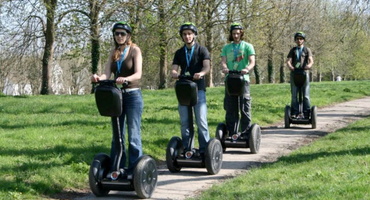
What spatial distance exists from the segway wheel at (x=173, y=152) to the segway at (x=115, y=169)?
3.59 feet

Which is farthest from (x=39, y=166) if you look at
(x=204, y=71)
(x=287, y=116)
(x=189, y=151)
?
(x=287, y=116)

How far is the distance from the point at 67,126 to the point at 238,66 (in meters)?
3.93

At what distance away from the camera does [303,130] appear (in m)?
12.7

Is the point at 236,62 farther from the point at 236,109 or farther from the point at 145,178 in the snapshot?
the point at 145,178

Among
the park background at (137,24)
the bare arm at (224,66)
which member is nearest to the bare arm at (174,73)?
the bare arm at (224,66)

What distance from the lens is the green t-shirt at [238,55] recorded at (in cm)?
930

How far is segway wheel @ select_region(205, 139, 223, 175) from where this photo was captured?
7.51 meters

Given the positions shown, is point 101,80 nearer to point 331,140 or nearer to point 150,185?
point 150,185

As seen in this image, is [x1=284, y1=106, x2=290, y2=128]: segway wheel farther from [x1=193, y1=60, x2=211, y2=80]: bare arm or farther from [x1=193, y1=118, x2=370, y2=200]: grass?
[x1=193, y1=60, x2=211, y2=80]: bare arm

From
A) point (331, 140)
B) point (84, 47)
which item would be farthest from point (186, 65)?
point (84, 47)

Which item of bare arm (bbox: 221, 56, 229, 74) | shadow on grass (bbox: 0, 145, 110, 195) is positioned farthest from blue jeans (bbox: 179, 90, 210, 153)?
shadow on grass (bbox: 0, 145, 110, 195)

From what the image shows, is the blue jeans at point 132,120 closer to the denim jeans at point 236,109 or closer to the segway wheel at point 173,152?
the segway wheel at point 173,152

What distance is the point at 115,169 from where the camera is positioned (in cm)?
641

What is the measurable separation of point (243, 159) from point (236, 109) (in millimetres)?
905
